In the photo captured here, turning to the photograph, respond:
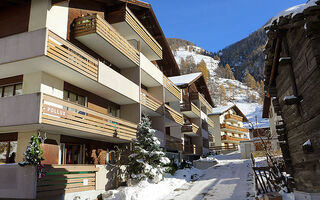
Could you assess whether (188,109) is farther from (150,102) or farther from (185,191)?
(185,191)

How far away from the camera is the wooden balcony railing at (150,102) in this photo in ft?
74.2

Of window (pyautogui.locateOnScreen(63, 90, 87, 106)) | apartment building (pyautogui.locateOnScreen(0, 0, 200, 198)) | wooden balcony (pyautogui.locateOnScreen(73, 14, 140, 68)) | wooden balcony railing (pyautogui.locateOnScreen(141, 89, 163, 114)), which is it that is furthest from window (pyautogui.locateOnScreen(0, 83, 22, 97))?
wooden balcony railing (pyautogui.locateOnScreen(141, 89, 163, 114))

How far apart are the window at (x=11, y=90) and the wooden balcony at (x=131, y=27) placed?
9.14 metres

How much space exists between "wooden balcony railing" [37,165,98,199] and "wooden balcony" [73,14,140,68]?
8.15 metres

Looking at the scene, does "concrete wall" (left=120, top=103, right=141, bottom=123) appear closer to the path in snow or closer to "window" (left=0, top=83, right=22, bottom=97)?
the path in snow

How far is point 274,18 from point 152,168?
38.6ft

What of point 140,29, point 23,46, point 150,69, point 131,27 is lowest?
point 23,46

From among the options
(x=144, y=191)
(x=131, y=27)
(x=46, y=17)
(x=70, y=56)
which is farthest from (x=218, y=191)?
(x=46, y=17)

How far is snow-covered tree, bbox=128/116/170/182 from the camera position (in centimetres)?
1747

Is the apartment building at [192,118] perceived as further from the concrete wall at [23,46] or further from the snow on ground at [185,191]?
the concrete wall at [23,46]

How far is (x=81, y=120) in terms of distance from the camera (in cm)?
1470

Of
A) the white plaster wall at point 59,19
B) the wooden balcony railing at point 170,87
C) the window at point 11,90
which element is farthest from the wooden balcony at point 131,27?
the window at point 11,90

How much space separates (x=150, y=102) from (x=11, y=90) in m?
11.1

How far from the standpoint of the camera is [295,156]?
10.5 meters
